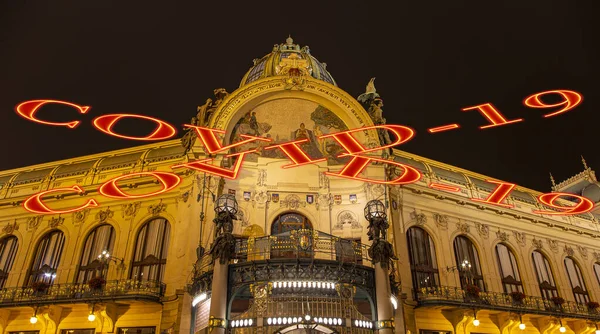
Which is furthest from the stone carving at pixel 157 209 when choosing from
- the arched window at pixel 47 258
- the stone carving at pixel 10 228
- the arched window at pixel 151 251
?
the stone carving at pixel 10 228

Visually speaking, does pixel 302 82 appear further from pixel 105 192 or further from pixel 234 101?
pixel 105 192

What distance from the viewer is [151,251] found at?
21.8m

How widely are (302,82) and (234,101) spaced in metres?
3.96

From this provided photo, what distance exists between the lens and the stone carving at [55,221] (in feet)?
78.0

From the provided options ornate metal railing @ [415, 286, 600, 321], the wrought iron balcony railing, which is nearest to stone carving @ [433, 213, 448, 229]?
ornate metal railing @ [415, 286, 600, 321]

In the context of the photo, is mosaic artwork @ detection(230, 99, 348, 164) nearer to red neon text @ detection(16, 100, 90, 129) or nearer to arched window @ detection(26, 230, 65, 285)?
red neon text @ detection(16, 100, 90, 129)

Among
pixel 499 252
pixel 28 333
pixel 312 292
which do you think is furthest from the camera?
pixel 499 252

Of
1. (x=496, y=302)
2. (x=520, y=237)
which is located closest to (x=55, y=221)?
(x=496, y=302)

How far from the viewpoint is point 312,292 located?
14633mm

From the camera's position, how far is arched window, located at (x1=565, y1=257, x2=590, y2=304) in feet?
92.2

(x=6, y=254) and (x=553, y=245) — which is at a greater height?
(x=553, y=245)

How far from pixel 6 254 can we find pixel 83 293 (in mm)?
8196

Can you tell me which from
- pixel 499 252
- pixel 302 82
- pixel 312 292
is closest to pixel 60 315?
pixel 312 292

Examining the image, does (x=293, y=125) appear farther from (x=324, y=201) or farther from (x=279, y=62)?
(x=279, y=62)
